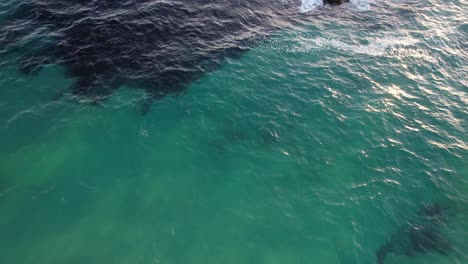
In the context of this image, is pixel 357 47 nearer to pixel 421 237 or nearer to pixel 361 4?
pixel 361 4

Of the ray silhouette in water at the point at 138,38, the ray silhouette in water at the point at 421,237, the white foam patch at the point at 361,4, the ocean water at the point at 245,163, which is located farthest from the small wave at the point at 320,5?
the ray silhouette in water at the point at 421,237

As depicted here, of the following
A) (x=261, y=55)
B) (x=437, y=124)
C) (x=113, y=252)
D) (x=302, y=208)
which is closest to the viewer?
(x=113, y=252)

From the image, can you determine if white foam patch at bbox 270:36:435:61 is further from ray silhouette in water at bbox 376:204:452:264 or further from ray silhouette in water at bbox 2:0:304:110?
ray silhouette in water at bbox 376:204:452:264

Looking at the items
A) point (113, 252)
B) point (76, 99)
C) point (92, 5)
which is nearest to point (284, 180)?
point (113, 252)

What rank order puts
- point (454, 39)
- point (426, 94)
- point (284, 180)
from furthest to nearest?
point (454, 39) < point (426, 94) < point (284, 180)

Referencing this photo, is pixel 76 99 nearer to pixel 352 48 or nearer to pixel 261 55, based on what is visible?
pixel 261 55

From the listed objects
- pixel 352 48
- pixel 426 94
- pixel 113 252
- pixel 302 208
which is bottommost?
pixel 113 252

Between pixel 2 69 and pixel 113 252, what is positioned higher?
pixel 2 69

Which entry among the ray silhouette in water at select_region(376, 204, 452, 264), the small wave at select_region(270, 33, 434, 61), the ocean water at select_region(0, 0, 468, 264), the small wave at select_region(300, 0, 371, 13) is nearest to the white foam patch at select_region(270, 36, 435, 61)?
the small wave at select_region(270, 33, 434, 61)
